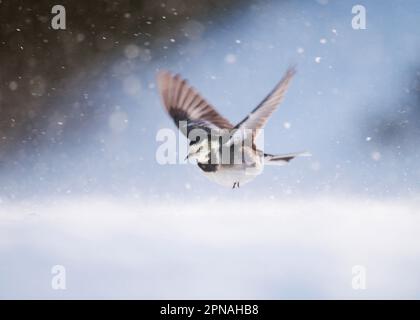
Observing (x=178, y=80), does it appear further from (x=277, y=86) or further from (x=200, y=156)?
(x=277, y=86)

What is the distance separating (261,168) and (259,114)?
29 centimetres

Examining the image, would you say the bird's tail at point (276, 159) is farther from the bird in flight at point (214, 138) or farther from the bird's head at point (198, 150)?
the bird's head at point (198, 150)

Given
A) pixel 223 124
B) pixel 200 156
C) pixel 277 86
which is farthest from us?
pixel 223 124

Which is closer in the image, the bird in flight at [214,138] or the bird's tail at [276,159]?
the bird in flight at [214,138]

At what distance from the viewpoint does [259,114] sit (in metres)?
1.29

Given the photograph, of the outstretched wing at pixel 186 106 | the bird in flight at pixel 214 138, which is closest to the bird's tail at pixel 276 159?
the bird in flight at pixel 214 138

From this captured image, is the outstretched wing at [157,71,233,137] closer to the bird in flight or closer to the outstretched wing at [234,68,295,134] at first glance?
the bird in flight

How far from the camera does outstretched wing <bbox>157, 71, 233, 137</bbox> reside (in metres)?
1.49

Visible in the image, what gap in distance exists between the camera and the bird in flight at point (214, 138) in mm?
1416

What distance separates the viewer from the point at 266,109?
131 cm

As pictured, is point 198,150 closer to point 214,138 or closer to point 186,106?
point 214,138

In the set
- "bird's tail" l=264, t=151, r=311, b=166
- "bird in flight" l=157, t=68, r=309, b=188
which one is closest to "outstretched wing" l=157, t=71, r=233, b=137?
"bird in flight" l=157, t=68, r=309, b=188
